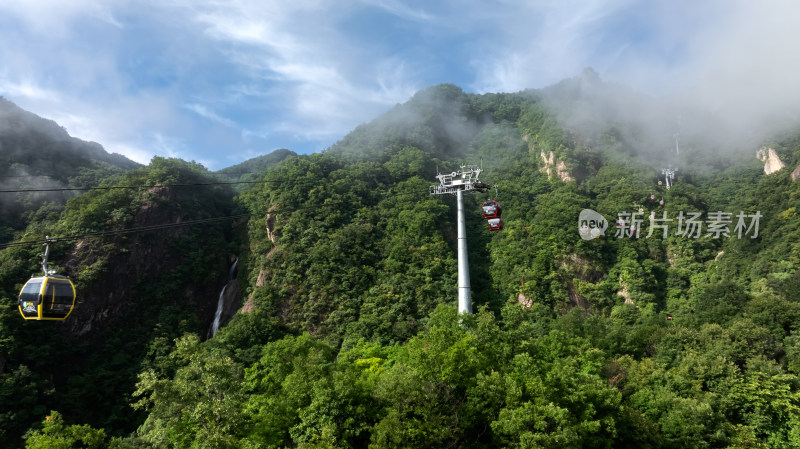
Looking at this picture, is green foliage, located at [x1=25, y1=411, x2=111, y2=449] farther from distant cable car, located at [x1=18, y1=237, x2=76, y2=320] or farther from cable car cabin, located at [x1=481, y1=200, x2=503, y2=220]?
cable car cabin, located at [x1=481, y1=200, x2=503, y2=220]

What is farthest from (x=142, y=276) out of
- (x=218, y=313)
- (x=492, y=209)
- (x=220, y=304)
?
(x=492, y=209)

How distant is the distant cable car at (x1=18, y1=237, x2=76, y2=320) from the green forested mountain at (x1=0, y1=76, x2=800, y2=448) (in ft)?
15.4

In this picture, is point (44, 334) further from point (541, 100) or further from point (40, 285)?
point (541, 100)

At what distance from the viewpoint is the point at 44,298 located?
57.9 ft

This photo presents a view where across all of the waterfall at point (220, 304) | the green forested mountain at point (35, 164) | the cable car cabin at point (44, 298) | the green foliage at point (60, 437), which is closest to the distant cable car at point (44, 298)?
the cable car cabin at point (44, 298)

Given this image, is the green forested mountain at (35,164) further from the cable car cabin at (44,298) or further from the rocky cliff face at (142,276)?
the cable car cabin at (44,298)

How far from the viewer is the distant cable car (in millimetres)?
17672

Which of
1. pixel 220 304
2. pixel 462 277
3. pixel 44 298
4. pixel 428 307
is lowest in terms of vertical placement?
pixel 220 304

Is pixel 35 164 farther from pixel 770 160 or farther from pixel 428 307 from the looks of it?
pixel 770 160

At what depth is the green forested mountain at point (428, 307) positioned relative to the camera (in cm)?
2094

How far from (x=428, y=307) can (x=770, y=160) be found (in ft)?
245

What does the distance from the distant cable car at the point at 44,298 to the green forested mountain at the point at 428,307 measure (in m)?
4.69

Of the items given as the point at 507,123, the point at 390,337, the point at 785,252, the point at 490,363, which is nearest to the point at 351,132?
the point at 507,123

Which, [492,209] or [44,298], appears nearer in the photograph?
[44,298]
